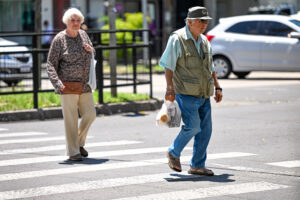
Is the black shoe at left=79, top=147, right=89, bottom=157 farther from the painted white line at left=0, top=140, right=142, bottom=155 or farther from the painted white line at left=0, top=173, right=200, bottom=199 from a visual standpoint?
the painted white line at left=0, top=173, right=200, bottom=199

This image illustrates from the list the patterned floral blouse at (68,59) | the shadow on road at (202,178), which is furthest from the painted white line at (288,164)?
the patterned floral blouse at (68,59)

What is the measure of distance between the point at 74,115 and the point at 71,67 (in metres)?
0.58

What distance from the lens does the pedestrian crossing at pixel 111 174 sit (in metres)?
6.89

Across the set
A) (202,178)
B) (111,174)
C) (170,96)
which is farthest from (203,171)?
(111,174)

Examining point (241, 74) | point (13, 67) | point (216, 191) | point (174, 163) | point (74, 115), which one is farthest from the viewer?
point (241, 74)

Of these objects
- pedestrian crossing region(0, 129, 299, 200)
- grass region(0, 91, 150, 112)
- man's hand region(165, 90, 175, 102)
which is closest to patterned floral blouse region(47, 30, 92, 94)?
pedestrian crossing region(0, 129, 299, 200)

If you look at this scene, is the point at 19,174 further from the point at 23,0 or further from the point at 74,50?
the point at 23,0

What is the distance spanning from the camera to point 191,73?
755cm

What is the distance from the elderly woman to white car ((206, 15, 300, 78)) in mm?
11209

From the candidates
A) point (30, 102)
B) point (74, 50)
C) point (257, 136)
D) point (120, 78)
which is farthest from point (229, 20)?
point (74, 50)

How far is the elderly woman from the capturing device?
8.73 meters

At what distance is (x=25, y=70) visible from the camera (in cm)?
1325

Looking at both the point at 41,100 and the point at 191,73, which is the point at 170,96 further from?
the point at 41,100

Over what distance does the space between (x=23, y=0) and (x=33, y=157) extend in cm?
2266
